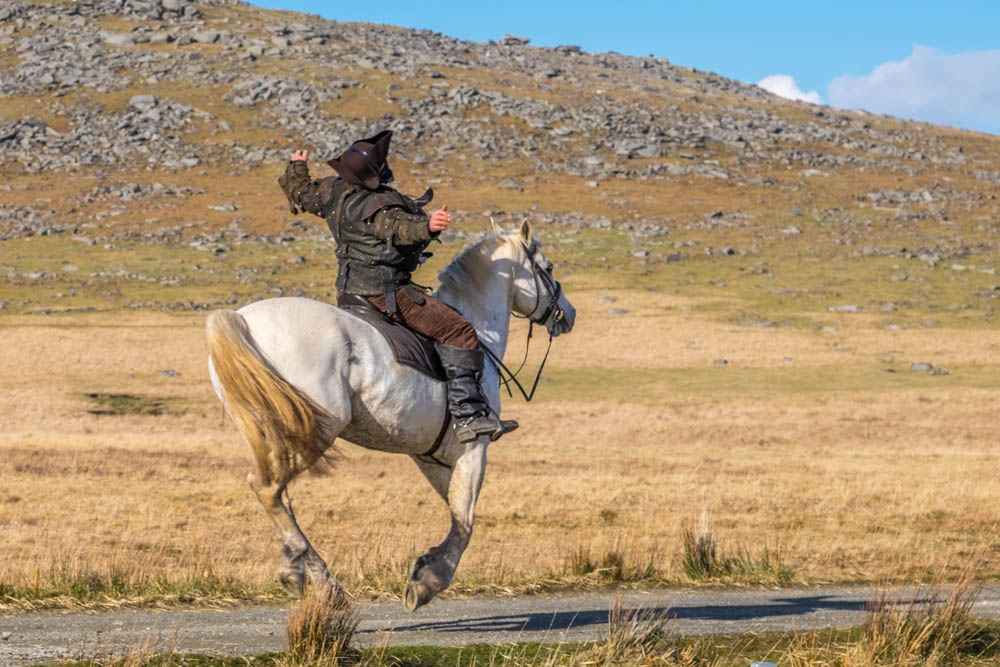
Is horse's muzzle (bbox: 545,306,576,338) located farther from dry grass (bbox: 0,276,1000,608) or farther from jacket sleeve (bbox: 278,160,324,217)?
dry grass (bbox: 0,276,1000,608)

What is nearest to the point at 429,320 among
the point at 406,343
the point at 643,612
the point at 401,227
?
the point at 406,343

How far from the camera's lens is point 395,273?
8.62 m

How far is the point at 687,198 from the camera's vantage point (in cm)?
9744

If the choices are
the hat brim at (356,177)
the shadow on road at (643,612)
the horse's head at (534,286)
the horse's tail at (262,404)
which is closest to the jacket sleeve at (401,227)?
the hat brim at (356,177)

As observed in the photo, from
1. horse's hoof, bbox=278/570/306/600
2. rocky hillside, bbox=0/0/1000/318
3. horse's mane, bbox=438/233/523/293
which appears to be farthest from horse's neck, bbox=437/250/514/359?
rocky hillside, bbox=0/0/1000/318

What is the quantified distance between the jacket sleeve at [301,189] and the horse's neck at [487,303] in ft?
3.94

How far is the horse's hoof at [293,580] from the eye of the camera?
7562 mm

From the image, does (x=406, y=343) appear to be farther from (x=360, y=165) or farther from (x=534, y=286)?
(x=534, y=286)

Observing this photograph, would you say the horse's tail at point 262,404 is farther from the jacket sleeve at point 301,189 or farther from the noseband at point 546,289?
the noseband at point 546,289

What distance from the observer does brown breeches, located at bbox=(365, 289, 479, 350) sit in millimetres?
8594

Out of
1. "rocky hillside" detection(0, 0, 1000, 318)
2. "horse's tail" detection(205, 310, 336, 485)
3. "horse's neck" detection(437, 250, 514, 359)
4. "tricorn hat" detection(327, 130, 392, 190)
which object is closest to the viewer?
"horse's tail" detection(205, 310, 336, 485)

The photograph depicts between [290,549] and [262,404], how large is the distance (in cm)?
99

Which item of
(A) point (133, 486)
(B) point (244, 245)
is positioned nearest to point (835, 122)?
(B) point (244, 245)

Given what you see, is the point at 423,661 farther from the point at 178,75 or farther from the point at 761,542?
the point at 178,75
